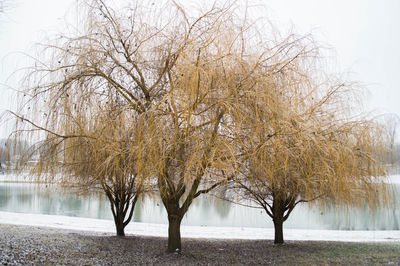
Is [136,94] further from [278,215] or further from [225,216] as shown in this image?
[225,216]

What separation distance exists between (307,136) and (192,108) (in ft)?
5.38

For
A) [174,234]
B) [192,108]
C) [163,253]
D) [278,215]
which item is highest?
[192,108]

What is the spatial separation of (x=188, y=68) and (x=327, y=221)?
1368 cm

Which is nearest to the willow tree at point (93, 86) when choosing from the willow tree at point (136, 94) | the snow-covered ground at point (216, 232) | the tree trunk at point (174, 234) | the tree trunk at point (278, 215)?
the willow tree at point (136, 94)

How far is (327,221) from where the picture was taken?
16.0 metres

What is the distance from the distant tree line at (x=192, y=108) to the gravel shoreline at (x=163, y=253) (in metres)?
0.72

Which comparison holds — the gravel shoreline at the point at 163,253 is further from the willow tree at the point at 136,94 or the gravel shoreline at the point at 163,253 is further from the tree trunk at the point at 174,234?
the willow tree at the point at 136,94

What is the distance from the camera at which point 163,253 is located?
6598 millimetres

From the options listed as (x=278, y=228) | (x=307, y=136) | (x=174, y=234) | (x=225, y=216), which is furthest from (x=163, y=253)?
(x=225, y=216)

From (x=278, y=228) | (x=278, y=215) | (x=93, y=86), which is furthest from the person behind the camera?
(x=278, y=228)

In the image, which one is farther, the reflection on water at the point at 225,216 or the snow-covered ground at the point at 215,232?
the reflection on water at the point at 225,216

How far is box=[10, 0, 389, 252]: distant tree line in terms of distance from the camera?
4.84 m

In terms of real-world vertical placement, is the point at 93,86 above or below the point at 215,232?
above

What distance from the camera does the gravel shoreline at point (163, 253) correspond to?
5.44 metres
